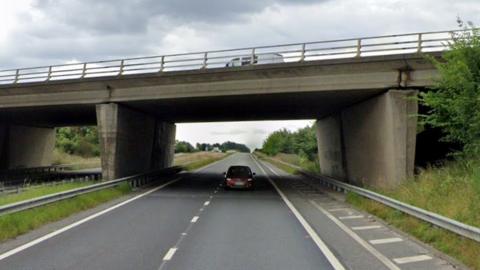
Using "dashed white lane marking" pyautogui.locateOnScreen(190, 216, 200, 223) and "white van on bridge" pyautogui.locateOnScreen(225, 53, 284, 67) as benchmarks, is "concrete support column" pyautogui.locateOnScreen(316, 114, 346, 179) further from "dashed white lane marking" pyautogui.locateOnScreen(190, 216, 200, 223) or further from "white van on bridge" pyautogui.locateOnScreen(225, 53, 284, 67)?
"dashed white lane marking" pyautogui.locateOnScreen(190, 216, 200, 223)

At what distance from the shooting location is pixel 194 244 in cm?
1090

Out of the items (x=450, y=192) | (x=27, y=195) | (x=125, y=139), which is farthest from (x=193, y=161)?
(x=450, y=192)

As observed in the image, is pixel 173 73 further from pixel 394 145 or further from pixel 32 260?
pixel 32 260

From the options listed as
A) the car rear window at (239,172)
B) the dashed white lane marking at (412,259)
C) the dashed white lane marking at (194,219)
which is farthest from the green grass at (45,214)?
the car rear window at (239,172)

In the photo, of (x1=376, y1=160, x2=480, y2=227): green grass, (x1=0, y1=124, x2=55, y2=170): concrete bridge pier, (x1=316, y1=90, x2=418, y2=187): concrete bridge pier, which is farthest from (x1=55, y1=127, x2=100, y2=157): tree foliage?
(x1=376, y1=160, x2=480, y2=227): green grass

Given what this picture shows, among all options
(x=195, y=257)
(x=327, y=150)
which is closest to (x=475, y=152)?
(x=195, y=257)

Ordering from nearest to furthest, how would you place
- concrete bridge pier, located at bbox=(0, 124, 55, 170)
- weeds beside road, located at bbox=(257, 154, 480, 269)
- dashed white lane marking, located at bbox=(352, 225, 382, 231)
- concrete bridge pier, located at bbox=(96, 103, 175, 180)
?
weeds beside road, located at bbox=(257, 154, 480, 269), dashed white lane marking, located at bbox=(352, 225, 382, 231), concrete bridge pier, located at bbox=(96, 103, 175, 180), concrete bridge pier, located at bbox=(0, 124, 55, 170)

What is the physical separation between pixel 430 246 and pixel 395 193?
782cm

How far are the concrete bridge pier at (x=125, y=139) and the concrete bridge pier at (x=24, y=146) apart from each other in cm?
1270

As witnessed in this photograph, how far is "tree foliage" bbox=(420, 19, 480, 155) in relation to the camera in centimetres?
1794

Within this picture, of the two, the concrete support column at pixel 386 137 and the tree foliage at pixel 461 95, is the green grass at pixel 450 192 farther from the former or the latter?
the concrete support column at pixel 386 137

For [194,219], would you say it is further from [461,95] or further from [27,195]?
[461,95]

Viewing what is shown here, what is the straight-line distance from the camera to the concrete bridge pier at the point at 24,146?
43.7m

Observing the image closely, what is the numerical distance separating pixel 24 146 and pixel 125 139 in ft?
67.3
